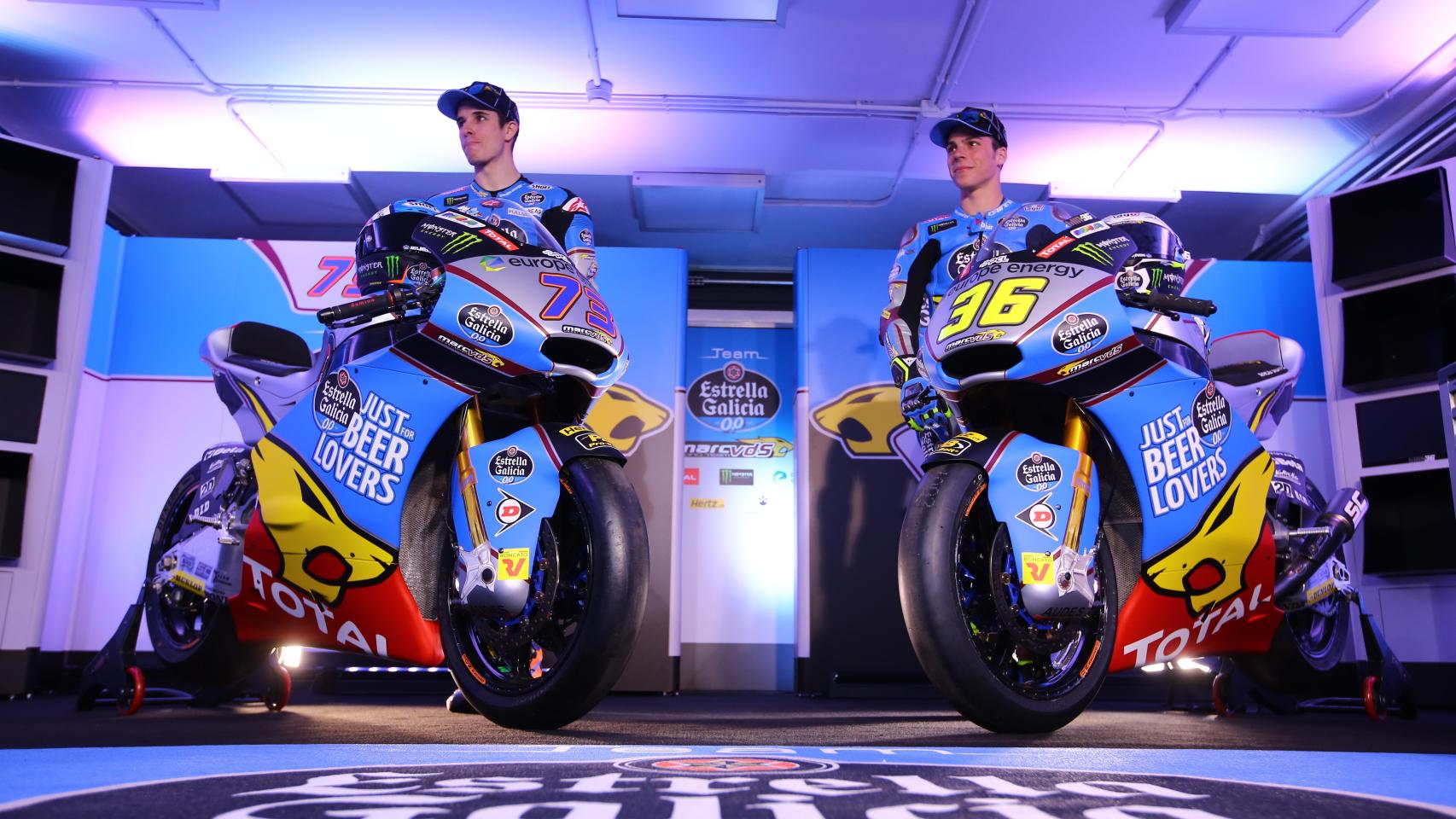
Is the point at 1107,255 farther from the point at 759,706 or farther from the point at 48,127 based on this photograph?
the point at 48,127

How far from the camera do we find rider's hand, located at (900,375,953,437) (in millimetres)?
3180

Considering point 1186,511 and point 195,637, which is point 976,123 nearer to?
point 1186,511

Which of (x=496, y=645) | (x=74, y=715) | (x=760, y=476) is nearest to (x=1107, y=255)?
(x=496, y=645)

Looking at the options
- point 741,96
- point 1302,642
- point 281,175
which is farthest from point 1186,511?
point 281,175

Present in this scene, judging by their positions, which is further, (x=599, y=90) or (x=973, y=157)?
(x=599, y=90)

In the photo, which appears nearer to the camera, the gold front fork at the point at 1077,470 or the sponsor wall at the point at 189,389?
the gold front fork at the point at 1077,470

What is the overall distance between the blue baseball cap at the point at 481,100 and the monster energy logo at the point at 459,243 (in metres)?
0.91

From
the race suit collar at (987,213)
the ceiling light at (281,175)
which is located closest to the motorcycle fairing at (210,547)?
the race suit collar at (987,213)

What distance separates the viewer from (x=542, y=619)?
2.06 m

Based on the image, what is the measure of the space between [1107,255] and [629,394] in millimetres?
3188

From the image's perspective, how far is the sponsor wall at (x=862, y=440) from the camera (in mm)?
4816

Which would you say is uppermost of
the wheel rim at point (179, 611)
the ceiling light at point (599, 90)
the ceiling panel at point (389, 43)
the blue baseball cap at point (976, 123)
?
the ceiling panel at point (389, 43)

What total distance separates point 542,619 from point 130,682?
1549 mm

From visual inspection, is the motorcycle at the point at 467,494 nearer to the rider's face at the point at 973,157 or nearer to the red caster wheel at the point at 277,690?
the red caster wheel at the point at 277,690
